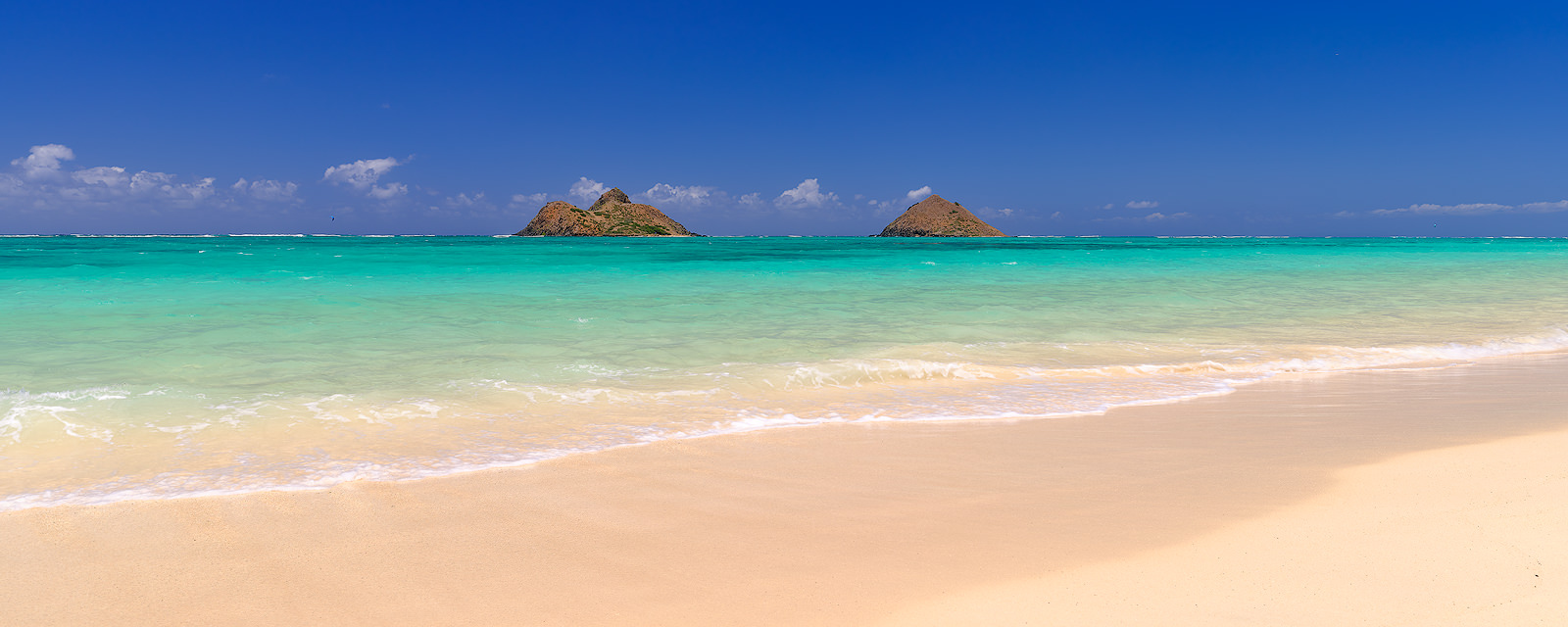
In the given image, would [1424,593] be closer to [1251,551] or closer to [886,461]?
[1251,551]

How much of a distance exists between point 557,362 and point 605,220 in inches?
4934

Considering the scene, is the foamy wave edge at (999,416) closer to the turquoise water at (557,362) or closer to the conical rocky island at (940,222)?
the turquoise water at (557,362)

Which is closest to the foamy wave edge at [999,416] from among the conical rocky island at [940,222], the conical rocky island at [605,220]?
the conical rocky island at [605,220]

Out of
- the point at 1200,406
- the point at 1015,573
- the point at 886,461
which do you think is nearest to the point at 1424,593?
the point at 1015,573

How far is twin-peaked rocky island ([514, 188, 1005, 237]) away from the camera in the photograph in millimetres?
126188

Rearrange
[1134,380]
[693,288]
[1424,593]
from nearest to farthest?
[1424,593]
[1134,380]
[693,288]

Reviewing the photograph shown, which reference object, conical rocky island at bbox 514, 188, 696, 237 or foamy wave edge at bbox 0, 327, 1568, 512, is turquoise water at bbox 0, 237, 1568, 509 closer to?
foamy wave edge at bbox 0, 327, 1568, 512

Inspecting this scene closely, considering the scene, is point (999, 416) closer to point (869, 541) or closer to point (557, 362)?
point (869, 541)

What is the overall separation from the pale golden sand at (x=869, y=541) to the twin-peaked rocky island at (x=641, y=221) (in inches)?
4910

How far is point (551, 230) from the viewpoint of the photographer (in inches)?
5044

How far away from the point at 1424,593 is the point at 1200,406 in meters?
3.27

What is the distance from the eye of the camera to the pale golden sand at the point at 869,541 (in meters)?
2.39

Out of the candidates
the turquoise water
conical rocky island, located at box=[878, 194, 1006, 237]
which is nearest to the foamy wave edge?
the turquoise water

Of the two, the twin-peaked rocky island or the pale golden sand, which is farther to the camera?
the twin-peaked rocky island
